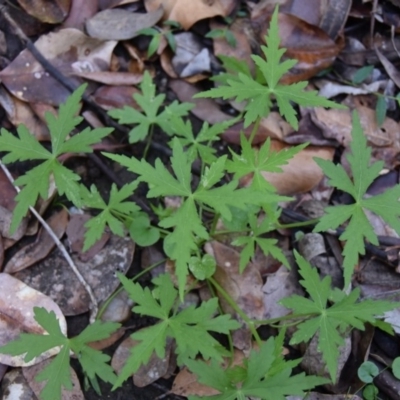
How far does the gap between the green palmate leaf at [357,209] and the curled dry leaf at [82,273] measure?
108 cm

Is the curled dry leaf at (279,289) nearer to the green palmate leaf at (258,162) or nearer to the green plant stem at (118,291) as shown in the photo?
the green plant stem at (118,291)

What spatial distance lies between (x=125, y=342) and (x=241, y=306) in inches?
23.4

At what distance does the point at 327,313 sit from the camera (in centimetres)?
238

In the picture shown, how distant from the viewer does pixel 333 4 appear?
3.44 meters

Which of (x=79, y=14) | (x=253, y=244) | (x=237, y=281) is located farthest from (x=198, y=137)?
(x=79, y=14)

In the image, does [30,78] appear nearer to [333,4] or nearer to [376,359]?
[333,4]

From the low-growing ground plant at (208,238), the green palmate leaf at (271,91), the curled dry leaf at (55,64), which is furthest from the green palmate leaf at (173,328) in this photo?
the curled dry leaf at (55,64)

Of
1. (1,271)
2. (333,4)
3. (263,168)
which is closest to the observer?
(263,168)

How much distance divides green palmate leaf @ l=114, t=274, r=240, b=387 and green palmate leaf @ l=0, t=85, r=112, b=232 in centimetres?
49

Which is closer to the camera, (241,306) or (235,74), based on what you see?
(241,306)

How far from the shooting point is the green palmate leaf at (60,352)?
225 centimetres

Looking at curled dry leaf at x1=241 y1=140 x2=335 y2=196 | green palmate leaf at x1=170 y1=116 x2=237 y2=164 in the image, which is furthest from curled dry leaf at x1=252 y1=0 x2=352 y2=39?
green palmate leaf at x1=170 y1=116 x2=237 y2=164

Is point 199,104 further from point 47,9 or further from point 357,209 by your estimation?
point 357,209

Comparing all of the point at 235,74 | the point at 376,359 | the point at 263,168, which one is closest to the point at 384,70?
the point at 235,74
